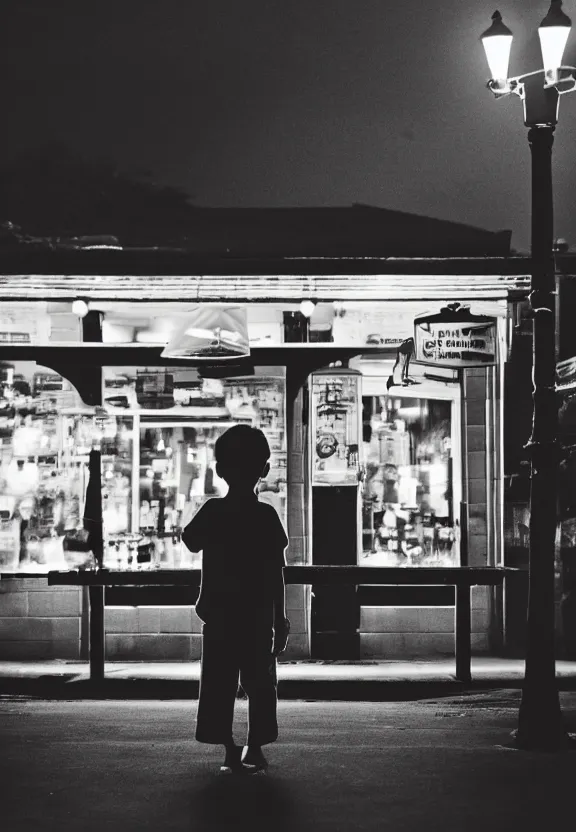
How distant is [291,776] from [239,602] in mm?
1165

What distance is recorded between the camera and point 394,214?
44.0 feet

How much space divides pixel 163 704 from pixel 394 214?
6.88 metres

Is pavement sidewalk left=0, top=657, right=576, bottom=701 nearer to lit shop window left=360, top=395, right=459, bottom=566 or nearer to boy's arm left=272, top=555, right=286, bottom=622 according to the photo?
lit shop window left=360, top=395, right=459, bottom=566

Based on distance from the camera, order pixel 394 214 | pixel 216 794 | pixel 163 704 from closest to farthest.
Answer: pixel 216 794, pixel 163 704, pixel 394 214

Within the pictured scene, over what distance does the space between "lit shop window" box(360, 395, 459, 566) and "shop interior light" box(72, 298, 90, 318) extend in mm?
3529

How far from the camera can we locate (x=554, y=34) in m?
7.54

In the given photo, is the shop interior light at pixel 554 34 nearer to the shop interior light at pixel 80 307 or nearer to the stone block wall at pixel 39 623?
the shop interior light at pixel 80 307

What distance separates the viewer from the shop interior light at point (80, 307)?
40.4 feet

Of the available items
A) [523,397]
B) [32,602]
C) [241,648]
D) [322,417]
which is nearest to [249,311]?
[322,417]

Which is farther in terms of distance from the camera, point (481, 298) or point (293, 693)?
point (481, 298)

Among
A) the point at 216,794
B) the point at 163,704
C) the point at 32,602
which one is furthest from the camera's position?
the point at 32,602

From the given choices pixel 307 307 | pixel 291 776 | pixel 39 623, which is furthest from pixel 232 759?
pixel 307 307

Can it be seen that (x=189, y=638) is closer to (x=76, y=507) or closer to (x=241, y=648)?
(x=76, y=507)

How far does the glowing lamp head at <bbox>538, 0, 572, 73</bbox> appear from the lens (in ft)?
24.6
